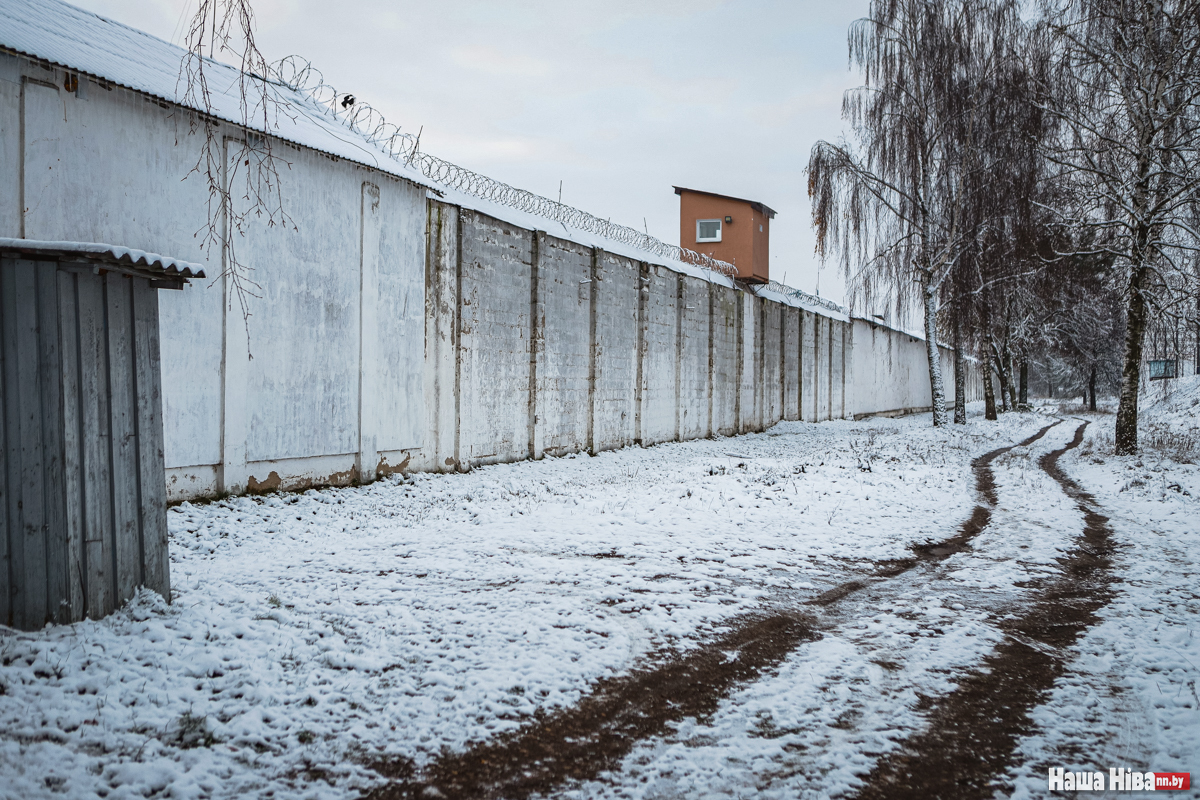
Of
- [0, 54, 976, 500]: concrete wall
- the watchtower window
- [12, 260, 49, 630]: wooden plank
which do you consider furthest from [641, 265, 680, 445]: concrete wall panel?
[12, 260, 49, 630]: wooden plank

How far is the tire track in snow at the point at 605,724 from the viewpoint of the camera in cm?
250

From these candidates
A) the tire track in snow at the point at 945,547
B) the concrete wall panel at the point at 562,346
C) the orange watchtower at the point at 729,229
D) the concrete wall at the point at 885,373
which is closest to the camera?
the tire track in snow at the point at 945,547

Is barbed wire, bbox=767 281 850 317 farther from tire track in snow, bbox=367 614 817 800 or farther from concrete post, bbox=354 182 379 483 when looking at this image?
tire track in snow, bbox=367 614 817 800

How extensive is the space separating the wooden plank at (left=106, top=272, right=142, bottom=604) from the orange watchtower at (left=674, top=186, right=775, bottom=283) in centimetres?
1829

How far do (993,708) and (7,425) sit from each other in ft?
15.3

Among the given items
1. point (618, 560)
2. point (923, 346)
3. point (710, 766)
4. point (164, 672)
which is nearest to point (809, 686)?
point (710, 766)

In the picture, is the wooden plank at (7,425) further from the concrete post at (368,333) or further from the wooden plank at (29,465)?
the concrete post at (368,333)


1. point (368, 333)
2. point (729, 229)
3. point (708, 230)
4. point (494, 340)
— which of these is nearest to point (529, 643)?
point (368, 333)

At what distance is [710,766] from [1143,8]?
1404cm

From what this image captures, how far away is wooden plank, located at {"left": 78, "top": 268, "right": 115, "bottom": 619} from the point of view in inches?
139

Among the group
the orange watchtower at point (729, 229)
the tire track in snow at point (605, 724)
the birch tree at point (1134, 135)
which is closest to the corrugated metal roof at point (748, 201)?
the orange watchtower at point (729, 229)

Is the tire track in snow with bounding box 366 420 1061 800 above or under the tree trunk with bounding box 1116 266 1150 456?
under

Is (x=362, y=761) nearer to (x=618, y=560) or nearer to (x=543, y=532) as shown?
(x=618, y=560)

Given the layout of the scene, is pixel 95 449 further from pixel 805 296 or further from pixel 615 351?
pixel 805 296
